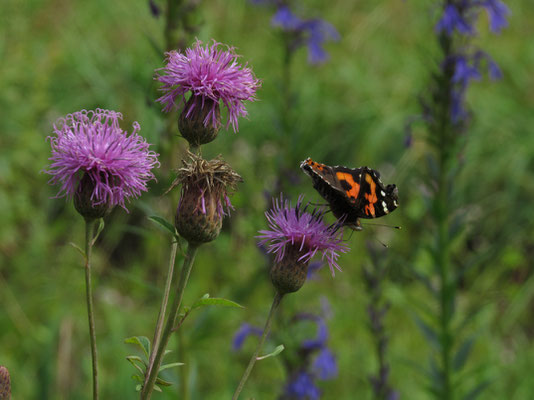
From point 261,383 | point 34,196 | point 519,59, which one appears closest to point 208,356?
point 261,383

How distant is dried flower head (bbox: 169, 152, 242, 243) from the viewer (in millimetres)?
1491

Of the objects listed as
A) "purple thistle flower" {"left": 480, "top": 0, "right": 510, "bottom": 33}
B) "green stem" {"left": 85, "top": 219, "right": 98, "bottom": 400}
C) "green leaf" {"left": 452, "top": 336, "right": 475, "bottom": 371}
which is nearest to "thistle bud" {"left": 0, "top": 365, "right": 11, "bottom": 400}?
"green stem" {"left": 85, "top": 219, "right": 98, "bottom": 400}

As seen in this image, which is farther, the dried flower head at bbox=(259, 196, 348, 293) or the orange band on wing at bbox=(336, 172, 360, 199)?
the orange band on wing at bbox=(336, 172, 360, 199)

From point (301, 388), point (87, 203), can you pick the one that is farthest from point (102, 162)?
point (301, 388)

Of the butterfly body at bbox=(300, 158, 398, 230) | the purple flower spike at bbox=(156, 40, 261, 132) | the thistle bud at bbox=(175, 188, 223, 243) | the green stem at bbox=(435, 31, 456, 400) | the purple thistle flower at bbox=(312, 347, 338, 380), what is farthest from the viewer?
the purple thistle flower at bbox=(312, 347, 338, 380)

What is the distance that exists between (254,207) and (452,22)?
2513 mm

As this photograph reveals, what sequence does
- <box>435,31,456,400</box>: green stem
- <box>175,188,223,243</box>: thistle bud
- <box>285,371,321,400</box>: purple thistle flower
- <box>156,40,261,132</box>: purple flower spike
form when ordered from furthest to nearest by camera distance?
<box>435,31,456,400</box>: green stem < <box>285,371,321,400</box>: purple thistle flower < <box>156,40,261,132</box>: purple flower spike < <box>175,188,223,243</box>: thistle bud

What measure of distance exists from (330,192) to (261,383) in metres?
2.65

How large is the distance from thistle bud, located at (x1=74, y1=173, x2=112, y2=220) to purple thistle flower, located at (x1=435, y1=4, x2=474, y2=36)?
88.9 inches

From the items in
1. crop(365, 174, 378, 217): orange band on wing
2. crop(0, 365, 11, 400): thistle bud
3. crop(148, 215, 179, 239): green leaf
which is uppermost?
crop(365, 174, 378, 217): orange band on wing

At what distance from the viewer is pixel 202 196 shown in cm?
152

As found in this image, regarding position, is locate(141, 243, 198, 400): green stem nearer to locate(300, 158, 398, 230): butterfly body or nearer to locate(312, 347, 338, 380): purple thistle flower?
locate(300, 158, 398, 230): butterfly body

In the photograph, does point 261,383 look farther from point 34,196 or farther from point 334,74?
point 334,74

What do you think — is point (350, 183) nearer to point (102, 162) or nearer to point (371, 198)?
point (371, 198)
